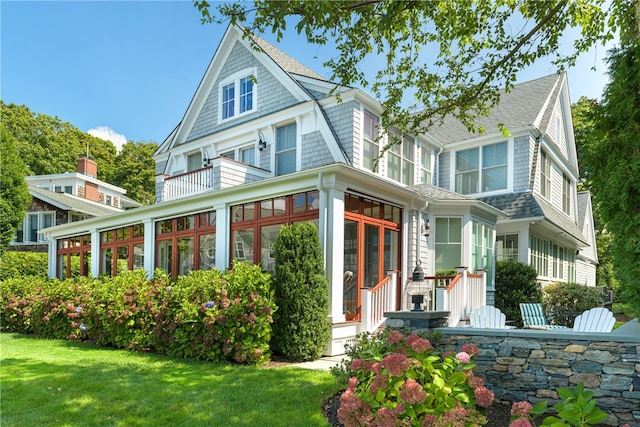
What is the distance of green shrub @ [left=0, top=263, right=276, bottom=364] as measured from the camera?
22.1ft

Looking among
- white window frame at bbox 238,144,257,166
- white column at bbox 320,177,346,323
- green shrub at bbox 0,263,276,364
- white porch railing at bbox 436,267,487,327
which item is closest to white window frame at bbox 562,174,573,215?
white porch railing at bbox 436,267,487,327

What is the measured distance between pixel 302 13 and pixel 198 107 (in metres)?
10.6

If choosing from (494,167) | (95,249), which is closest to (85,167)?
(95,249)

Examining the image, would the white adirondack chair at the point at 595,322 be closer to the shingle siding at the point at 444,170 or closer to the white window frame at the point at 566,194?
the shingle siding at the point at 444,170

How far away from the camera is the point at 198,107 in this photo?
48.6 ft

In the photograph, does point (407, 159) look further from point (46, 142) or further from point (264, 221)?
point (46, 142)

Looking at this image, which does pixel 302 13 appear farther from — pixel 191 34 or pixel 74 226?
pixel 74 226

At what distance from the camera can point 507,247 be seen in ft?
45.3

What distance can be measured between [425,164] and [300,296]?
8359mm

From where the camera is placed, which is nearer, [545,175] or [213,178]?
[213,178]

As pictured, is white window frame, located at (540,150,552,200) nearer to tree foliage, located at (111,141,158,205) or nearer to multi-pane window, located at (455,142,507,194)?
multi-pane window, located at (455,142,507,194)

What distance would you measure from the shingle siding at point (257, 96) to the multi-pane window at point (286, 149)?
0.66m

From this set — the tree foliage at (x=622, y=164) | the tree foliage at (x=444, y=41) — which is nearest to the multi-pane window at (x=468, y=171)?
the tree foliage at (x=444, y=41)

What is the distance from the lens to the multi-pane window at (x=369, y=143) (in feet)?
36.9
